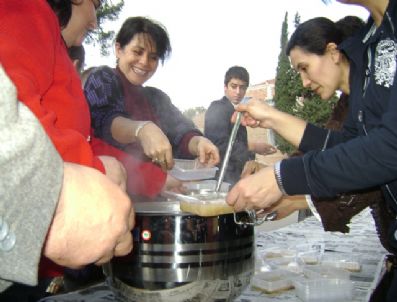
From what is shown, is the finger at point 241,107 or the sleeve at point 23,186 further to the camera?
the finger at point 241,107

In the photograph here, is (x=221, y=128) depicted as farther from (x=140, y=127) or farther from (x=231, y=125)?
(x=140, y=127)

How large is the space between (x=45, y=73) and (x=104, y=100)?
1.13 meters

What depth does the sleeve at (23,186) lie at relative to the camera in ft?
1.55

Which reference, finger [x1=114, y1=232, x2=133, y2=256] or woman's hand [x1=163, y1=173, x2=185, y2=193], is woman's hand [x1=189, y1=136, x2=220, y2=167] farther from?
finger [x1=114, y1=232, x2=133, y2=256]

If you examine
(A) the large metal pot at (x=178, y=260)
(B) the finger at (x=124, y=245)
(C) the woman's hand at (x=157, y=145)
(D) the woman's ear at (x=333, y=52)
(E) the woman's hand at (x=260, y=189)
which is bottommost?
(A) the large metal pot at (x=178, y=260)

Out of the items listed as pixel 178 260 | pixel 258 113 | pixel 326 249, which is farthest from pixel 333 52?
pixel 178 260

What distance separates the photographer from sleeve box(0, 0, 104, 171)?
761mm

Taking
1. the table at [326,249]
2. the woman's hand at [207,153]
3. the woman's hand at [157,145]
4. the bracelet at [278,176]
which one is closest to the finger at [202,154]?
the woman's hand at [207,153]

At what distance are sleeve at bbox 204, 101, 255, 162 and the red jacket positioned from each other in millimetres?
2384

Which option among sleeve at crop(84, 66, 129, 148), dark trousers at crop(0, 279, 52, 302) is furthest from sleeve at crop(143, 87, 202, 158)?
dark trousers at crop(0, 279, 52, 302)

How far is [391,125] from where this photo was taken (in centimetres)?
121

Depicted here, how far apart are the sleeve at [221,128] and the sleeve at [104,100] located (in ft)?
4.82

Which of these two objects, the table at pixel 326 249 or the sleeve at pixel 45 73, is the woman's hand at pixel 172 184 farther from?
the sleeve at pixel 45 73

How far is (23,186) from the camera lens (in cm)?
48
